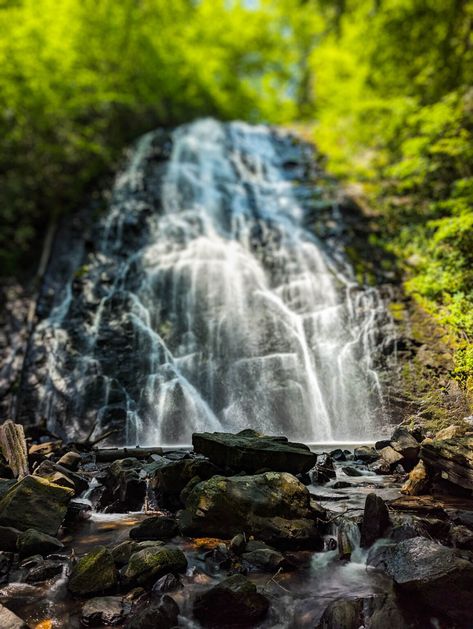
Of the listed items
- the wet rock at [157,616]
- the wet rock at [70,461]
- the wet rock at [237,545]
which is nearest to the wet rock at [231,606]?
the wet rock at [157,616]

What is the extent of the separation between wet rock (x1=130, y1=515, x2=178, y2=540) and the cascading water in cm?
420

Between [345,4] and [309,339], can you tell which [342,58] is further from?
[309,339]

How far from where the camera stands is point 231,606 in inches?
127

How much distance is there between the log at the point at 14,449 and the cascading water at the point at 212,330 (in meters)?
2.86

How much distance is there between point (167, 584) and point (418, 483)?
3.31 m

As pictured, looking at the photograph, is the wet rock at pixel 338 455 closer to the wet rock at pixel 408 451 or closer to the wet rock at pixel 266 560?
the wet rock at pixel 408 451

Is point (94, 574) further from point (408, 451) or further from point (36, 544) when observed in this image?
point (408, 451)

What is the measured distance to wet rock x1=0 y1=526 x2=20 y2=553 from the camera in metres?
4.12

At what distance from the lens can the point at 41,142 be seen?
15445 millimetres

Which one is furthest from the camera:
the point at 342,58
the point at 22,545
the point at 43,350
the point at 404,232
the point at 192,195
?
the point at 342,58

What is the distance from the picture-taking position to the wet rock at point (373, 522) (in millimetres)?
4141

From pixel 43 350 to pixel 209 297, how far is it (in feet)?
15.2

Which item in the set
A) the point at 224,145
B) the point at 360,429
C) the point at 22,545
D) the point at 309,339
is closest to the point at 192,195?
the point at 224,145

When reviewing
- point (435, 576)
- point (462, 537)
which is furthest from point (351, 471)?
point (435, 576)
